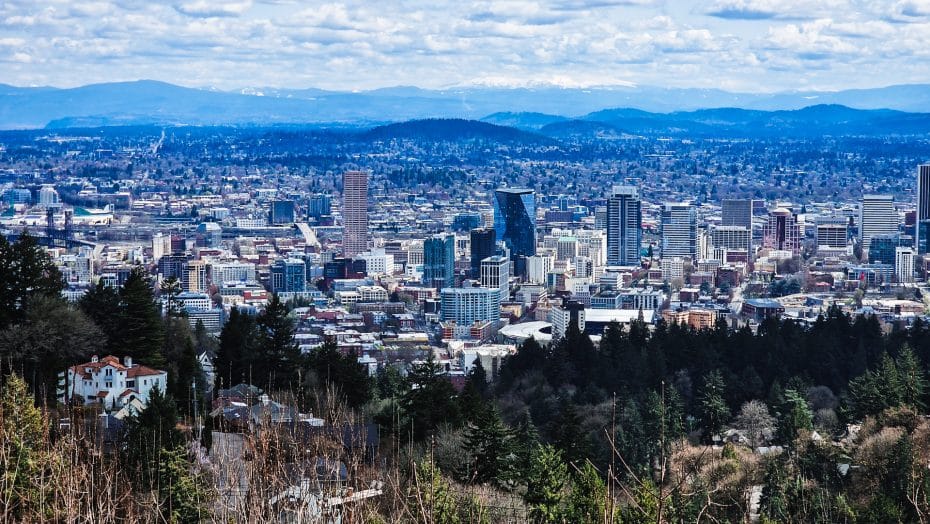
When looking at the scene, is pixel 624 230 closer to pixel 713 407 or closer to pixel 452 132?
pixel 713 407

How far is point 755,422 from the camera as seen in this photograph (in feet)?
54.7

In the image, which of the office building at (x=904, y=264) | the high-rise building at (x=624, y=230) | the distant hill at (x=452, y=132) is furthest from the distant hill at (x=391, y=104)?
the office building at (x=904, y=264)

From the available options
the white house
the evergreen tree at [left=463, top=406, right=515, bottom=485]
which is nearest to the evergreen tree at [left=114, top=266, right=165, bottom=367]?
the white house

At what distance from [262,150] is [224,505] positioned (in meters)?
105

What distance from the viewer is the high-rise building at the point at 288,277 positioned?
5084cm

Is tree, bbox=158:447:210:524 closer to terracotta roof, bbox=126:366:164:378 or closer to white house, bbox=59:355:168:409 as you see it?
white house, bbox=59:355:168:409

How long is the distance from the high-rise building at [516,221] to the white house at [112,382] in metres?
46.4

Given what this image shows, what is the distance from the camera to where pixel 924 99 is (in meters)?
156

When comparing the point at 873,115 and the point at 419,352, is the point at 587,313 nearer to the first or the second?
the point at 419,352

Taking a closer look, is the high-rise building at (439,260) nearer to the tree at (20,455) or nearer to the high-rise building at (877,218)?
the high-rise building at (877,218)

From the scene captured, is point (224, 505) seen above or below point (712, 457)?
above

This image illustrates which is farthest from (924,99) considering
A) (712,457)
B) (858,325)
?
(712,457)

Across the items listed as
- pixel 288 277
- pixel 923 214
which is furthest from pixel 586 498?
pixel 923 214

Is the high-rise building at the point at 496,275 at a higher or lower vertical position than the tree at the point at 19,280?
lower
